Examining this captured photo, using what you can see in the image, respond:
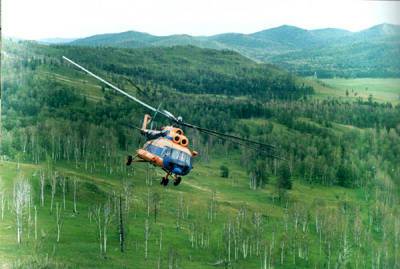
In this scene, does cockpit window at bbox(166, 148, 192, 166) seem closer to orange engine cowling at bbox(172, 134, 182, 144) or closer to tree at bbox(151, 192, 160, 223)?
orange engine cowling at bbox(172, 134, 182, 144)

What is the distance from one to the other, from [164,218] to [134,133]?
63.4 m

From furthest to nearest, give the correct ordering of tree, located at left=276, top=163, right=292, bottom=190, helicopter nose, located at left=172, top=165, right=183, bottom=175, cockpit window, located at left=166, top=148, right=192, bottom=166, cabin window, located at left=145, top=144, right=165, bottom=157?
tree, located at left=276, top=163, right=292, bottom=190 < cabin window, located at left=145, top=144, right=165, bottom=157 < cockpit window, located at left=166, top=148, right=192, bottom=166 < helicopter nose, located at left=172, top=165, right=183, bottom=175

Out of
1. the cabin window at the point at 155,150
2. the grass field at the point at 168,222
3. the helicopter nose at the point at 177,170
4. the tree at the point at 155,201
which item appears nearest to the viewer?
the helicopter nose at the point at 177,170

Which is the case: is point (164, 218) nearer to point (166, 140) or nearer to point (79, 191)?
point (79, 191)

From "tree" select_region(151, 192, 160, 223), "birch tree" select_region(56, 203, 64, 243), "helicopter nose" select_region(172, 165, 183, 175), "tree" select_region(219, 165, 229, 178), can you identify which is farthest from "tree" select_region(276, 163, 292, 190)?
"helicopter nose" select_region(172, 165, 183, 175)

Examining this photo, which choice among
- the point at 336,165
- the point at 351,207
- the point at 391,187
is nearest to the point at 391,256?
the point at 351,207

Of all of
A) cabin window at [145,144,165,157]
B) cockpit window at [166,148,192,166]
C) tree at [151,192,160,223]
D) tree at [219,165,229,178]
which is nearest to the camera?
cockpit window at [166,148,192,166]

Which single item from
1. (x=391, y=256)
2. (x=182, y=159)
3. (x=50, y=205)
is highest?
(x=182, y=159)

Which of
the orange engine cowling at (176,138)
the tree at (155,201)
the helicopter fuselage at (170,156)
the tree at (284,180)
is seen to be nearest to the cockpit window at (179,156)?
the helicopter fuselage at (170,156)

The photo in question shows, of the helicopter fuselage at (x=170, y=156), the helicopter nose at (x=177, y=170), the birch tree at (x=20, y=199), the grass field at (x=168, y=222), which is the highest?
the helicopter fuselage at (x=170, y=156)

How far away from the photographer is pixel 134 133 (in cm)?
18200

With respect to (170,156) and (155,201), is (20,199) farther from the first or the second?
(170,156)

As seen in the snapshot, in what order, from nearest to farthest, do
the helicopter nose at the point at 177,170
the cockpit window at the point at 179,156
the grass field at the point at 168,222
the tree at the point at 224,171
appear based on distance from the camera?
the helicopter nose at the point at 177,170
the cockpit window at the point at 179,156
the grass field at the point at 168,222
the tree at the point at 224,171

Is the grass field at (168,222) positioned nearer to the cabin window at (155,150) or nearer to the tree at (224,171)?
the tree at (224,171)
